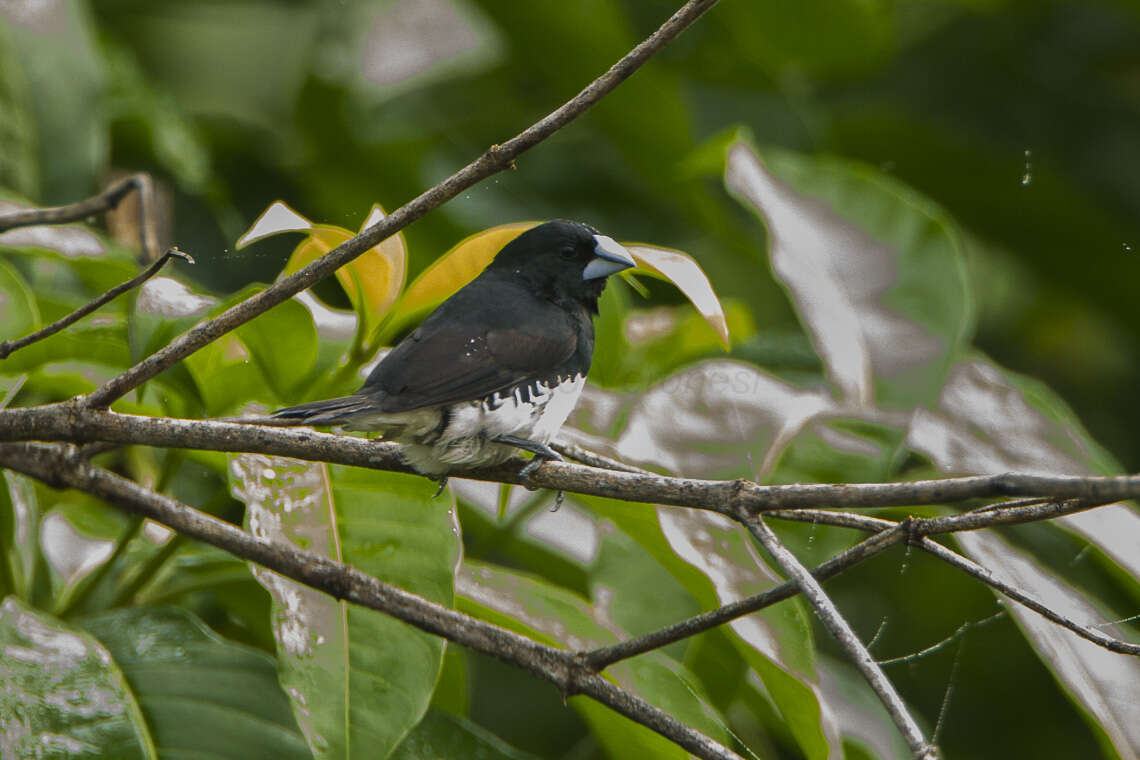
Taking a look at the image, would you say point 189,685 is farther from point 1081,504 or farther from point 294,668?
point 1081,504

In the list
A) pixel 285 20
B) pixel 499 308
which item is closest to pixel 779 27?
pixel 285 20

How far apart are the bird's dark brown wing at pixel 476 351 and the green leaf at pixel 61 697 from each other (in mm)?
511

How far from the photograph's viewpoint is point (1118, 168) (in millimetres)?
3980

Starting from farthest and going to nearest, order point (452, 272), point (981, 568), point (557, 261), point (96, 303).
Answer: point (557, 261), point (452, 272), point (96, 303), point (981, 568)

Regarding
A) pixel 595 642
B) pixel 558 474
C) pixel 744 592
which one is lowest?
pixel 595 642

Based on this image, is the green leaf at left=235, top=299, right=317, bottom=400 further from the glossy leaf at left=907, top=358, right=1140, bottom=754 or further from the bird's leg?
the glossy leaf at left=907, top=358, right=1140, bottom=754

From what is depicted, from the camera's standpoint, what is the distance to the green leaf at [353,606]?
4.63 feet

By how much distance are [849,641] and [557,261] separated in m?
1.25

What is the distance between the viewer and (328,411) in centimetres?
147

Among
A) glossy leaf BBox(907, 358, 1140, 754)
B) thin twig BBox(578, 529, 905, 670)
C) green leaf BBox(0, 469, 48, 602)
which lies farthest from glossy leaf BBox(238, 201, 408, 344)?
glossy leaf BBox(907, 358, 1140, 754)

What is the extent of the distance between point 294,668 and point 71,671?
33 cm

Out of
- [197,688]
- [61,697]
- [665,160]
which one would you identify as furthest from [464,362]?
[665,160]

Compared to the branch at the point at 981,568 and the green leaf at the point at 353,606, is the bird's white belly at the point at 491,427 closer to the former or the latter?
the green leaf at the point at 353,606

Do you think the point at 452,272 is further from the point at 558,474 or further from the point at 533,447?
the point at 558,474
